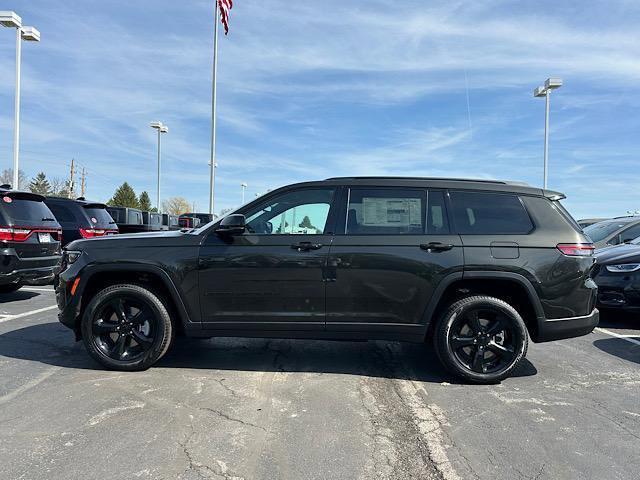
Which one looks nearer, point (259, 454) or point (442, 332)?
point (259, 454)

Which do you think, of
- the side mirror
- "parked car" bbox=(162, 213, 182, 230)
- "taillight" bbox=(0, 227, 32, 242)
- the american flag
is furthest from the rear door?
"parked car" bbox=(162, 213, 182, 230)

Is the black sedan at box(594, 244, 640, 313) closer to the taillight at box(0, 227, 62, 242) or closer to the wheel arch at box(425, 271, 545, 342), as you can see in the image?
the wheel arch at box(425, 271, 545, 342)

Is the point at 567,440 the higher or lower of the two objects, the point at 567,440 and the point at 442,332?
the lower

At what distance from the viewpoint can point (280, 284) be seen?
14.8ft

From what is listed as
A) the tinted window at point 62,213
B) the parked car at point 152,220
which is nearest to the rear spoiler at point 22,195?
the tinted window at point 62,213

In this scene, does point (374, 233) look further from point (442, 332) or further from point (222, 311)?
point (222, 311)

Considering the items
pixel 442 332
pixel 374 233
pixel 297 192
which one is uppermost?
pixel 297 192

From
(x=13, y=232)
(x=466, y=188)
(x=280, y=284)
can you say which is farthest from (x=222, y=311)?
(x=13, y=232)

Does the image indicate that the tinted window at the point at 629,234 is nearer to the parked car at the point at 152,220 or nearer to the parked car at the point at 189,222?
the parked car at the point at 189,222

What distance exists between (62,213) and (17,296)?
2.58m

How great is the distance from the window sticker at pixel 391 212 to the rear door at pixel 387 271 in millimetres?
19

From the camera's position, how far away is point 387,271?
446 centimetres

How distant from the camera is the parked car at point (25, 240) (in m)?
7.64

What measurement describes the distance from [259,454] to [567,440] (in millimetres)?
2148
